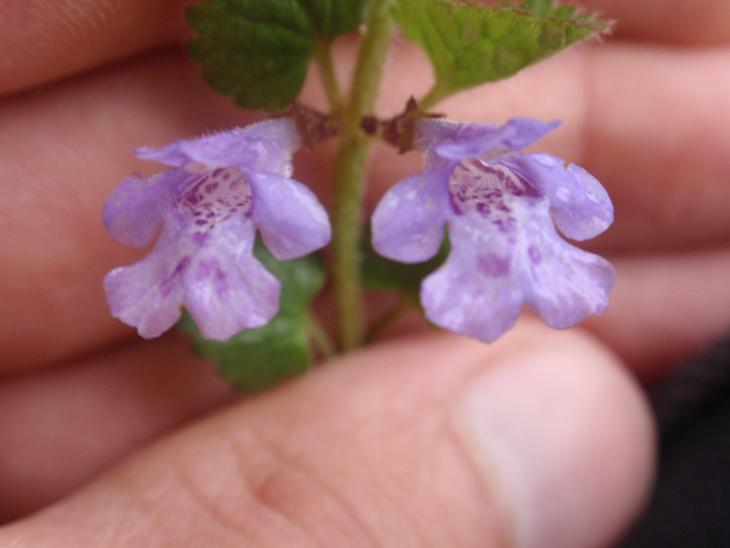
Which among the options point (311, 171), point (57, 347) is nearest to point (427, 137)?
point (311, 171)

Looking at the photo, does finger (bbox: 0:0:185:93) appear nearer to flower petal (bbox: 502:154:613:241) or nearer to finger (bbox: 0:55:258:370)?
finger (bbox: 0:55:258:370)

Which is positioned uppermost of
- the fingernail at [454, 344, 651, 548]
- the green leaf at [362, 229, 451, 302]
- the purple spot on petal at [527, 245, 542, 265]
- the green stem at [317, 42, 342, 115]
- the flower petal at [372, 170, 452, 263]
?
the green stem at [317, 42, 342, 115]

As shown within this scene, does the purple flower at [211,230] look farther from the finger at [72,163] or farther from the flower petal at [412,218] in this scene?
the finger at [72,163]

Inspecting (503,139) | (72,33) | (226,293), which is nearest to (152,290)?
(226,293)

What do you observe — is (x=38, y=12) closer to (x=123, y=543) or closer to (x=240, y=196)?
(x=240, y=196)

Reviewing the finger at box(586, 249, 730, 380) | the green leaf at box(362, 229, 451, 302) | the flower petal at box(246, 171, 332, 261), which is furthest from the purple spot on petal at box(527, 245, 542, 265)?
the finger at box(586, 249, 730, 380)
